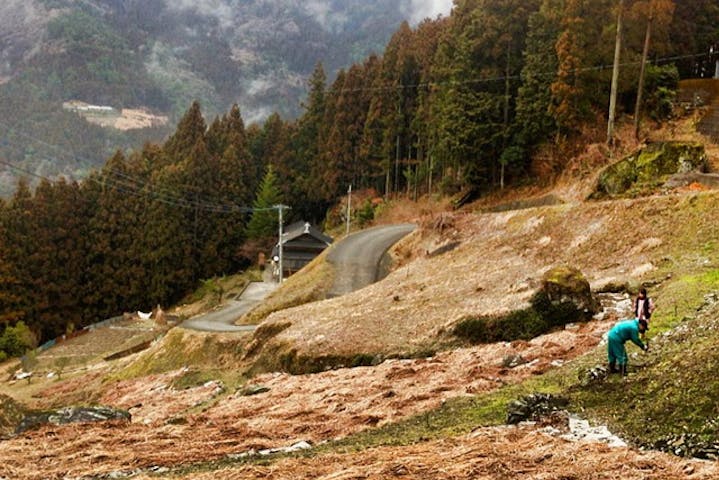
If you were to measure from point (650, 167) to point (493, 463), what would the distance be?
21.6m

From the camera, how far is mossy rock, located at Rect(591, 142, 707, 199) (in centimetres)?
2444

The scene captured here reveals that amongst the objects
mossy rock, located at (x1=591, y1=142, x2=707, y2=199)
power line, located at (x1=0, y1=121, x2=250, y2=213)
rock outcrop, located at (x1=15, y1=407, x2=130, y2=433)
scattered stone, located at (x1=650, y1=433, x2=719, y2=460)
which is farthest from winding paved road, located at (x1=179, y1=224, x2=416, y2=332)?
power line, located at (x1=0, y1=121, x2=250, y2=213)

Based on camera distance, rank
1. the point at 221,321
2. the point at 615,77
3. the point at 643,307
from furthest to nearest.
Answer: the point at 221,321 < the point at 615,77 < the point at 643,307

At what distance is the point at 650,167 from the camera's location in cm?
2519

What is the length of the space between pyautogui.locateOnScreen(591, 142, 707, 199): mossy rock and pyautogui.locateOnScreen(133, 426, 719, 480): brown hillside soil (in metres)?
19.0

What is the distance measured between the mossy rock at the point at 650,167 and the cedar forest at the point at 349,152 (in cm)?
866

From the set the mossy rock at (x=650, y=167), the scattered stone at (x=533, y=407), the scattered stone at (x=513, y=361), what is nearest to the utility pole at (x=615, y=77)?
the mossy rock at (x=650, y=167)

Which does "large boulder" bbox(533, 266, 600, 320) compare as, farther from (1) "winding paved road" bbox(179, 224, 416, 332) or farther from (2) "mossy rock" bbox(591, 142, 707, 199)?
(1) "winding paved road" bbox(179, 224, 416, 332)

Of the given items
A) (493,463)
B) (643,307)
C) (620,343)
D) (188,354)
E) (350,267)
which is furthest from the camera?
(350,267)

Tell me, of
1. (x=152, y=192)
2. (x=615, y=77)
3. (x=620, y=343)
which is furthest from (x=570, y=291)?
(x=152, y=192)

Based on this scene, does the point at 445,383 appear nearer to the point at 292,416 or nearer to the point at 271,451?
the point at 292,416

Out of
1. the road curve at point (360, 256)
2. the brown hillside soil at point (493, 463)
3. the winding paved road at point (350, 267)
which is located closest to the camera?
the brown hillside soil at point (493, 463)

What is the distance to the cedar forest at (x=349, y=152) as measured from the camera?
116 feet

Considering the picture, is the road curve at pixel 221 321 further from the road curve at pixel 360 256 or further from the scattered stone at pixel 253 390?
the scattered stone at pixel 253 390
